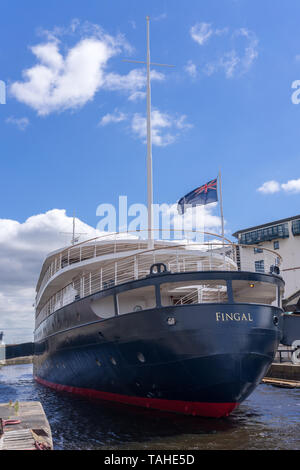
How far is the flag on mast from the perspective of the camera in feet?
61.2

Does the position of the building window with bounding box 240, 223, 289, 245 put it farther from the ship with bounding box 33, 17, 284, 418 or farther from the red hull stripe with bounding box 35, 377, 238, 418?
the red hull stripe with bounding box 35, 377, 238, 418

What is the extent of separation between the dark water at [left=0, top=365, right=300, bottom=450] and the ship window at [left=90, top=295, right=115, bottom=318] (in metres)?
3.08

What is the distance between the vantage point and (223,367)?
11.4 meters

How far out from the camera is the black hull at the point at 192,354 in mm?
11445

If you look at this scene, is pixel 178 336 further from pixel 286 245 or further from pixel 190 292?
pixel 286 245

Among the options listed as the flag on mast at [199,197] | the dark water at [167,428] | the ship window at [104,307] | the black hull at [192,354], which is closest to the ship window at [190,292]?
the ship window at [104,307]

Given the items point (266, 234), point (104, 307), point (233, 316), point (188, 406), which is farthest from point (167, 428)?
point (266, 234)

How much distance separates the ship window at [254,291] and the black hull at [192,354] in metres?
1.11

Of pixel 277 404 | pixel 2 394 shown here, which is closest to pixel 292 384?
pixel 277 404

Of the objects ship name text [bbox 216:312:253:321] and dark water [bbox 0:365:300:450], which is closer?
dark water [bbox 0:365:300:450]

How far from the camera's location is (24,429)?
809 cm

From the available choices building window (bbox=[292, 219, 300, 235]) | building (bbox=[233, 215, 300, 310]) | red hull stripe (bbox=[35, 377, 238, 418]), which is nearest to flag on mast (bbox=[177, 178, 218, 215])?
red hull stripe (bbox=[35, 377, 238, 418])

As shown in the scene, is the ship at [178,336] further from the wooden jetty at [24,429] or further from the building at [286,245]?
the building at [286,245]

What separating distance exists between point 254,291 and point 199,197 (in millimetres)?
5725
